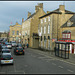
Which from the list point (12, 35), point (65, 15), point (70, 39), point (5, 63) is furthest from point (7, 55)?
point (12, 35)

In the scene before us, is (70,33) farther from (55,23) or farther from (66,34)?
(55,23)

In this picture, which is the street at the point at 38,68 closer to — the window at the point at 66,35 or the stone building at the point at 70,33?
the stone building at the point at 70,33

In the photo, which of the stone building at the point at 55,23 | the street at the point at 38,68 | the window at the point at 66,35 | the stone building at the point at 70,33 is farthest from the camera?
the stone building at the point at 55,23

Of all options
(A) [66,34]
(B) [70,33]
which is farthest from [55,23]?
(B) [70,33]

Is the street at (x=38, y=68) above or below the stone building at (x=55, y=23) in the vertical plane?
below

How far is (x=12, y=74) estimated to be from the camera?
1301 centimetres

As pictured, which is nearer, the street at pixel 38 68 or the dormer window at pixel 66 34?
the street at pixel 38 68

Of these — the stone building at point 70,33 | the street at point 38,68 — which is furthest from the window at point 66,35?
the street at point 38,68

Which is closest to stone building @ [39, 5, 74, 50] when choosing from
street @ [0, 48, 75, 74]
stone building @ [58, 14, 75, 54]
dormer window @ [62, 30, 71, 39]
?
stone building @ [58, 14, 75, 54]

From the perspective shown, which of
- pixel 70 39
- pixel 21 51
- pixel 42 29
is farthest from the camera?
pixel 42 29

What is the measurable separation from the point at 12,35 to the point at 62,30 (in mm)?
61557

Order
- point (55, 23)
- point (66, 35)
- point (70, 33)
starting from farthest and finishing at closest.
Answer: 1. point (55, 23)
2. point (66, 35)
3. point (70, 33)

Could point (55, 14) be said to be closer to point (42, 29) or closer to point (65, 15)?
point (65, 15)

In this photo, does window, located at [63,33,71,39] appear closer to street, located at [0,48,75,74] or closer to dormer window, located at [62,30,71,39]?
dormer window, located at [62,30,71,39]
